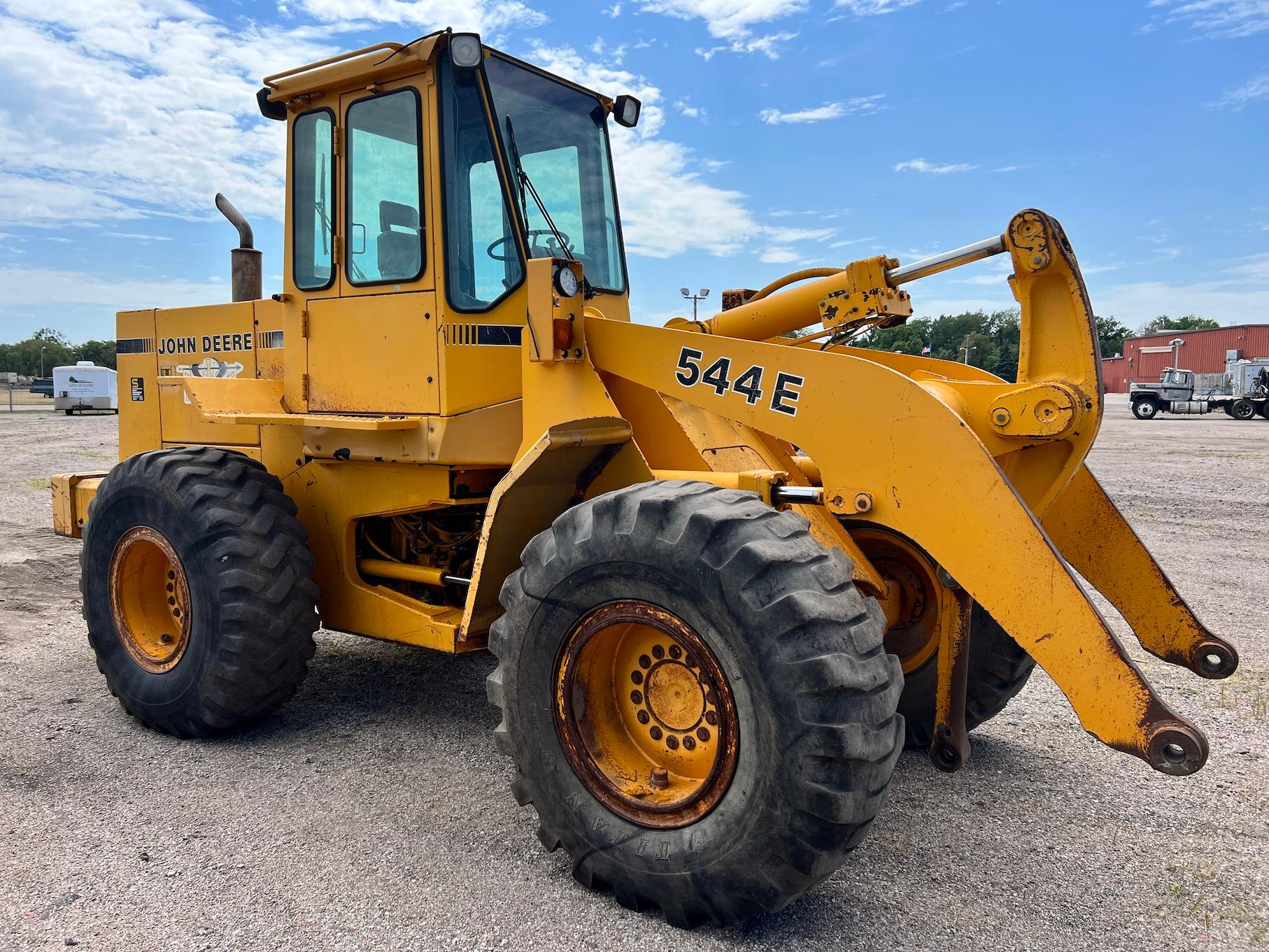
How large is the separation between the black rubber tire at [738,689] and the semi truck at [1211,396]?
4062cm

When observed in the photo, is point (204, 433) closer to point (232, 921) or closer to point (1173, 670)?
point (232, 921)

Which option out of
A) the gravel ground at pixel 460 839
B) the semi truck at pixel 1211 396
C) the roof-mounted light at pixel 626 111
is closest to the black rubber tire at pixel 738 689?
the gravel ground at pixel 460 839

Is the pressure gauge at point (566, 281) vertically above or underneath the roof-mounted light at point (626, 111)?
underneath

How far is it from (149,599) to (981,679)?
175 inches

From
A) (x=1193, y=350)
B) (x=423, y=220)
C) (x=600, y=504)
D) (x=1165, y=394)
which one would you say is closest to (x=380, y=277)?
(x=423, y=220)

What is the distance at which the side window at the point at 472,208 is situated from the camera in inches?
174

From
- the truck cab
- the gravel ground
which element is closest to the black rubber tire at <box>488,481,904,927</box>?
the gravel ground

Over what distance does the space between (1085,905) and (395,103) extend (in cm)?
443

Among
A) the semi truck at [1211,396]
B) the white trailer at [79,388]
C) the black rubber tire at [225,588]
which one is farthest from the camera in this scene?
the white trailer at [79,388]

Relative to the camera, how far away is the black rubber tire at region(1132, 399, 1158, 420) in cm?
3944

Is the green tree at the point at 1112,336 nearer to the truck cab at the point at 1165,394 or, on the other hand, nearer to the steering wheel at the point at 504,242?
the truck cab at the point at 1165,394

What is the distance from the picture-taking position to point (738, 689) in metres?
3.06

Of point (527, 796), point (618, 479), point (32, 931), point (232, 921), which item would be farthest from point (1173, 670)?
point (32, 931)

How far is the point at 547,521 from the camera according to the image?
4473 millimetres
